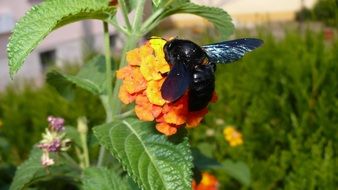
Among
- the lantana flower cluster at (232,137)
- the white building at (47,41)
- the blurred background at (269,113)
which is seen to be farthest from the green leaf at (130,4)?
the white building at (47,41)

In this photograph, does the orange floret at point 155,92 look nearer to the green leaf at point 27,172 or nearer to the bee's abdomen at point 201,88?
the bee's abdomen at point 201,88

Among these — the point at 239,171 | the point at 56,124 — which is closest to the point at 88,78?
the point at 56,124

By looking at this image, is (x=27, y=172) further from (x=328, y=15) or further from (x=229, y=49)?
(x=328, y=15)

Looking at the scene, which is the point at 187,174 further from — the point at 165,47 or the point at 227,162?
the point at 227,162

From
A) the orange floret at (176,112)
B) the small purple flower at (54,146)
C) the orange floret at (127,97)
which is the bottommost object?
the small purple flower at (54,146)

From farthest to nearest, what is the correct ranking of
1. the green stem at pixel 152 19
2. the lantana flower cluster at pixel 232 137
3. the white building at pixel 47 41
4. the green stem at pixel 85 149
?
1. the white building at pixel 47 41
2. the lantana flower cluster at pixel 232 137
3. the green stem at pixel 85 149
4. the green stem at pixel 152 19

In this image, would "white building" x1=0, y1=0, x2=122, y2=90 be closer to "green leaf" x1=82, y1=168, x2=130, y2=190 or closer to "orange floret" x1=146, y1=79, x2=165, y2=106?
"green leaf" x1=82, y1=168, x2=130, y2=190

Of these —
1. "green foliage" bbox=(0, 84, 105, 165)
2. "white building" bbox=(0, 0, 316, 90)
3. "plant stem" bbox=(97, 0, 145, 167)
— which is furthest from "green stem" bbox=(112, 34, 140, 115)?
"white building" bbox=(0, 0, 316, 90)
